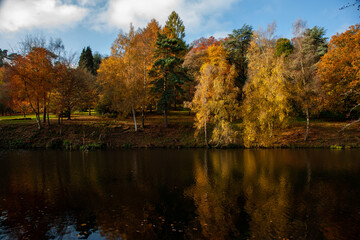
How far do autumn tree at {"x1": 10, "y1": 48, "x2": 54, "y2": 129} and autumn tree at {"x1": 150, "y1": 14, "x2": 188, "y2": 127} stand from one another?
14750 mm

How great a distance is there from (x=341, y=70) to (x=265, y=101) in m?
9.68

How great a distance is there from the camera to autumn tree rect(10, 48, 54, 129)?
106ft

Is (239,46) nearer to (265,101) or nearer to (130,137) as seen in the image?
(265,101)

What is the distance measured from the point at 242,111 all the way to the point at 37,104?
1152 inches

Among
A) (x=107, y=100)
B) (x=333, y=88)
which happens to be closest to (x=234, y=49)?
(x=333, y=88)

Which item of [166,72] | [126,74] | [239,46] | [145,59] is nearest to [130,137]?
[126,74]

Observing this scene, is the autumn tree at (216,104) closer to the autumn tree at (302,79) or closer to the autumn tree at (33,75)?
the autumn tree at (302,79)

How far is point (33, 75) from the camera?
107 ft

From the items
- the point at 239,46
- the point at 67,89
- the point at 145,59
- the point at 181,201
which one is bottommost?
the point at 181,201

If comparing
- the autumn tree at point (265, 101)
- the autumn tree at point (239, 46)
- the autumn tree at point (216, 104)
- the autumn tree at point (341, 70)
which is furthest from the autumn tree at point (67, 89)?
Answer: the autumn tree at point (341, 70)

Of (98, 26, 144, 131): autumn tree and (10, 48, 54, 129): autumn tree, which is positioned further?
(98, 26, 144, 131): autumn tree

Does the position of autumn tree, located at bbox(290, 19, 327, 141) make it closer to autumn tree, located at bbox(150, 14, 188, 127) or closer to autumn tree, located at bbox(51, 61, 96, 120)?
autumn tree, located at bbox(150, 14, 188, 127)

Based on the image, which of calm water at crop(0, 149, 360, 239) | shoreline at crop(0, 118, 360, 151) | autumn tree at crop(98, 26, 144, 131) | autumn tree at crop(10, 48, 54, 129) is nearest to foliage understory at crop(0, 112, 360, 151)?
shoreline at crop(0, 118, 360, 151)

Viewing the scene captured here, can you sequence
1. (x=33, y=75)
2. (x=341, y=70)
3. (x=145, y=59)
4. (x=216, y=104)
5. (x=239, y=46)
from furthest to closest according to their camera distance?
(x=239, y=46) → (x=145, y=59) → (x=33, y=75) → (x=216, y=104) → (x=341, y=70)
